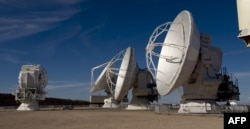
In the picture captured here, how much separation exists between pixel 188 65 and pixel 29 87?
128 ft

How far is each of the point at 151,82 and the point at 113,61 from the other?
32.9 ft

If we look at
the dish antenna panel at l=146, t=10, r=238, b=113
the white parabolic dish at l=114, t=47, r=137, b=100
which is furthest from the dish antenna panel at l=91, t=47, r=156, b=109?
the dish antenna panel at l=146, t=10, r=238, b=113

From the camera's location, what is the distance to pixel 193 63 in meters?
35.1

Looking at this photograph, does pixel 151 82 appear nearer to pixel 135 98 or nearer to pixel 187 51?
pixel 135 98

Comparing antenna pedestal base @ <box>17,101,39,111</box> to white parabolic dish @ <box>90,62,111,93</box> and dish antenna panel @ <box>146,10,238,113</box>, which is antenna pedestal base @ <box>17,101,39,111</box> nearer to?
white parabolic dish @ <box>90,62,111,93</box>

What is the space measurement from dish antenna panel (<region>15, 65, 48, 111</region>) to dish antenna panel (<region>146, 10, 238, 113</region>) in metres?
33.9

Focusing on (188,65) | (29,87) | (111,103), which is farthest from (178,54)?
(111,103)

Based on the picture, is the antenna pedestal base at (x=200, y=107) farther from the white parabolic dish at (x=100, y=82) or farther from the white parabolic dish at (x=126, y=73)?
the white parabolic dish at (x=100, y=82)

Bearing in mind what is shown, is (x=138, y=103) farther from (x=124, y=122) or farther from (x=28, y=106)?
(x=124, y=122)

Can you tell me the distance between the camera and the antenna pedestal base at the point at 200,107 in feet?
125

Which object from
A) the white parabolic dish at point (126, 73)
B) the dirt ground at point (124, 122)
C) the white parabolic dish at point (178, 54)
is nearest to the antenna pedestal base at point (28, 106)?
the white parabolic dish at point (126, 73)

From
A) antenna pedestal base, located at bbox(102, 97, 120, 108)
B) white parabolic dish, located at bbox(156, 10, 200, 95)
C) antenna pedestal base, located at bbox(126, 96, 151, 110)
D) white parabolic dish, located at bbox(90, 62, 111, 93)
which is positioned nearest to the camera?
white parabolic dish, located at bbox(156, 10, 200, 95)

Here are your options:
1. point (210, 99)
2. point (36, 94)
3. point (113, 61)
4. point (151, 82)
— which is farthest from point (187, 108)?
point (36, 94)

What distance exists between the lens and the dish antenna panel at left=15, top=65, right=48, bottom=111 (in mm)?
62969
